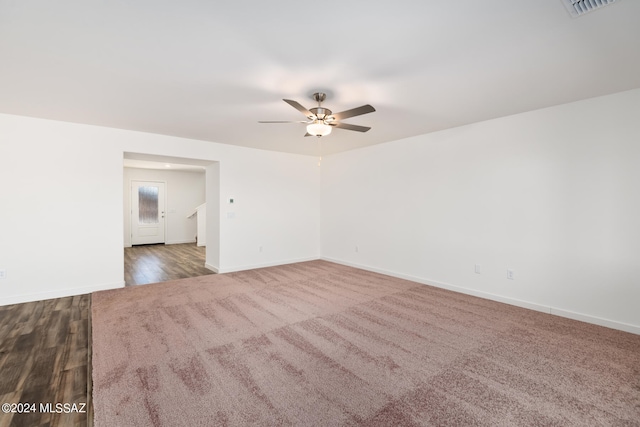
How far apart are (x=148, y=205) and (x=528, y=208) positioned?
9759mm

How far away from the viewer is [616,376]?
221 centimetres

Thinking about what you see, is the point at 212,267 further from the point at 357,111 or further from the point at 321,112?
the point at 357,111

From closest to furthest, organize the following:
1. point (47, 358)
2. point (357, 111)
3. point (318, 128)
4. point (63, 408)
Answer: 1. point (63, 408)
2. point (47, 358)
3. point (357, 111)
4. point (318, 128)

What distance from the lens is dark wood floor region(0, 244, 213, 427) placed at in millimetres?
1806

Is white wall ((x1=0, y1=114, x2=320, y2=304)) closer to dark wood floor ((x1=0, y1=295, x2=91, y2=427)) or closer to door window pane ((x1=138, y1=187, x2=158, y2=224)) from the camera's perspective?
dark wood floor ((x1=0, y1=295, x2=91, y2=427))

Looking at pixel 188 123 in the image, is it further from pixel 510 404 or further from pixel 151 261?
pixel 510 404

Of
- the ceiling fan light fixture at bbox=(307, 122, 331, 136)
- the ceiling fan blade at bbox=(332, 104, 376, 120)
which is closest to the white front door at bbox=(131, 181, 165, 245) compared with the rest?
the ceiling fan light fixture at bbox=(307, 122, 331, 136)

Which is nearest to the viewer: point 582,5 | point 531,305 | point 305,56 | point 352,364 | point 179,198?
point 582,5

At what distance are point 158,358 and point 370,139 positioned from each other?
437cm

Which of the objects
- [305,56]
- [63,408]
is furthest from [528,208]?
[63,408]

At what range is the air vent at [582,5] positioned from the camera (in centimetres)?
165

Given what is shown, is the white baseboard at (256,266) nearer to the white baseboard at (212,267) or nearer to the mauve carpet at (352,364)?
the white baseboard at (212,267)

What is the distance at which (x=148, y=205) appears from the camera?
8898 millimetres

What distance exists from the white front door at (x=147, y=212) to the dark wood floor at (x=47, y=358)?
5213mm
